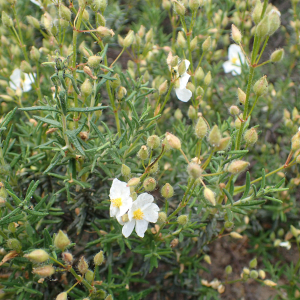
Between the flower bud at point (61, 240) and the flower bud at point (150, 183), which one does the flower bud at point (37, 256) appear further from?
the flower bud at point (150, 183)

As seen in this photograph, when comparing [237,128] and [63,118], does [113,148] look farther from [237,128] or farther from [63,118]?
[237,128]

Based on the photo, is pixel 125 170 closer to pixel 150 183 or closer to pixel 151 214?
pixel 150 183

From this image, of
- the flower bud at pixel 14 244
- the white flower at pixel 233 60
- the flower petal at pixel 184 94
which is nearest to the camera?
the flower bud at pixel 14 244

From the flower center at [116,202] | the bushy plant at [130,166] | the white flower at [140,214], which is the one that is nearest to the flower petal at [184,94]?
the bushy plant at [130,166]

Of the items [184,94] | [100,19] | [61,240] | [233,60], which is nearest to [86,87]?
[100,19]

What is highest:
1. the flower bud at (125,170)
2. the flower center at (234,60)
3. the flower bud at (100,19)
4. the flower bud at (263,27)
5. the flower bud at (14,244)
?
the flower bud at (263,27)

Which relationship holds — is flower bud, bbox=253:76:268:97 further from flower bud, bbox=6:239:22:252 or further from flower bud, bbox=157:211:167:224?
flower bud, bbox=6:239:22:252
